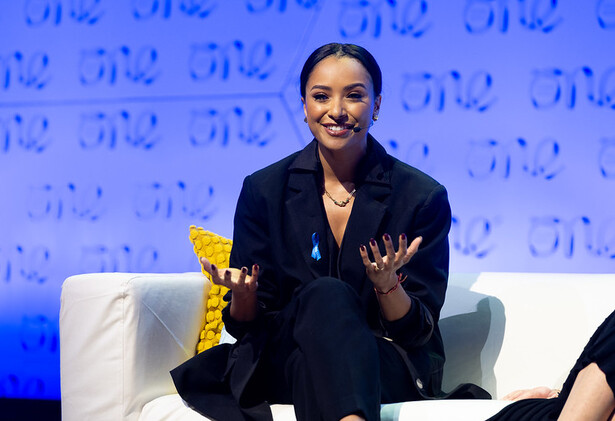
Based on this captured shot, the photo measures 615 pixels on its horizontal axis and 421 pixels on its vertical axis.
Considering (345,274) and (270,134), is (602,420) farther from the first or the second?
(270,134)

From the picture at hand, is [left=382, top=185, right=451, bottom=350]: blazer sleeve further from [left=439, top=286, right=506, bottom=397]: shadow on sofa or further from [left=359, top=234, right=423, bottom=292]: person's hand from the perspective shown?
[left=439, top=286, right=506, bottom=397]: shadow on sofa

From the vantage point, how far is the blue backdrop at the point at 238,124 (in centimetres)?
262

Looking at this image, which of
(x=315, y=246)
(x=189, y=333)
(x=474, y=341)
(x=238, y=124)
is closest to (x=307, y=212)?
(x=315, y=246)

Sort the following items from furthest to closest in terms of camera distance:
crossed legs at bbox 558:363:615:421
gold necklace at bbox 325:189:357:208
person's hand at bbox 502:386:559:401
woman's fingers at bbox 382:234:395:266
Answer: gold necklace at bbox 325:189:357:208, person's hand at bbox 502:386:559:401, woman's fingers at bbox 382:234:395:266, crossed legs at bbox 558:363:615:421

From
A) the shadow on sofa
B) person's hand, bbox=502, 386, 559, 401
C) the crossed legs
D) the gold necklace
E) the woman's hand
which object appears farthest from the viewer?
the shadow on sofa

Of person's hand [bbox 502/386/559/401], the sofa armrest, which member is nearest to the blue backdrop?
person's hand [bbox 502/386/559/401]

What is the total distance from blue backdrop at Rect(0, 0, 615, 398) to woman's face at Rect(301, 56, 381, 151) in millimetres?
998

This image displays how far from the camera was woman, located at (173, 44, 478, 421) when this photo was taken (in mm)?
1590

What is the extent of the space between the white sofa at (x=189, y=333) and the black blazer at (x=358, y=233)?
225 mm

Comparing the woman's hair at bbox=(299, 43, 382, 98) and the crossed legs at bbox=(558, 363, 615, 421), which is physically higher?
the woman's hair at bbox=(299, 43, 382, 98)

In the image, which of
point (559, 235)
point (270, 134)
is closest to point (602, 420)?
point (559, 235)

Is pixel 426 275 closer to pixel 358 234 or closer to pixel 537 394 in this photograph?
pixel 358 234

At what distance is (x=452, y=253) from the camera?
8.77 ft

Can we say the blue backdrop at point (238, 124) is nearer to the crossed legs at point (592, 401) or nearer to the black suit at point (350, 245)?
the black suit at point (350, 245)
